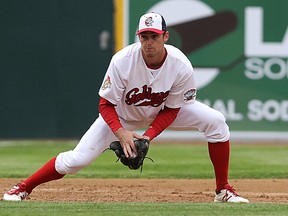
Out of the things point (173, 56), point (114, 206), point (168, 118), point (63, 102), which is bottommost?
point (63, 102)

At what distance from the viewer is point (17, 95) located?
41.9 ft

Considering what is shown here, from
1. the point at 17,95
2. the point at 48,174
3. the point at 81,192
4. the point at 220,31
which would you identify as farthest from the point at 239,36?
the point at 48,174

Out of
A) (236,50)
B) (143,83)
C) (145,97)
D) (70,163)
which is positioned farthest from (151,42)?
(236,50)

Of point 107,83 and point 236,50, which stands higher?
point 107,83

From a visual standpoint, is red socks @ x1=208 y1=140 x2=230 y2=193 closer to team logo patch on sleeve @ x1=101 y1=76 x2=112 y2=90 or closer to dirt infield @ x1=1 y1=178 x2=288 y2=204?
dirt infield @ x1=1 y1=178 x2=288 y2=204

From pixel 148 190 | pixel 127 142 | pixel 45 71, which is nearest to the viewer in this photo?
pixel 127 142

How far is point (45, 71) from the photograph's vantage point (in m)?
12.8

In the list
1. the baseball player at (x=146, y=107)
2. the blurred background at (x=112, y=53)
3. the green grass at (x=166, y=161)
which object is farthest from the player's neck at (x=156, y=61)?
the blurred background at (x=112, y=53)

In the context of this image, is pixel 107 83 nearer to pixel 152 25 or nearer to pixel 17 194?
pixel 152 25

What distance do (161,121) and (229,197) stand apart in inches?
33.4

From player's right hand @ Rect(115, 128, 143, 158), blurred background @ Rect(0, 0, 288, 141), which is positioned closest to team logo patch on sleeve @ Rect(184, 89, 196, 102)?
player's right hand @ Rect(115, 128, 143, 158)

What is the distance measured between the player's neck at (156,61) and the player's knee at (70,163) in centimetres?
90

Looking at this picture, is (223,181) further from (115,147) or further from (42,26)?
(42,26)

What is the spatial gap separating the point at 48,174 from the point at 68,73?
633cm
